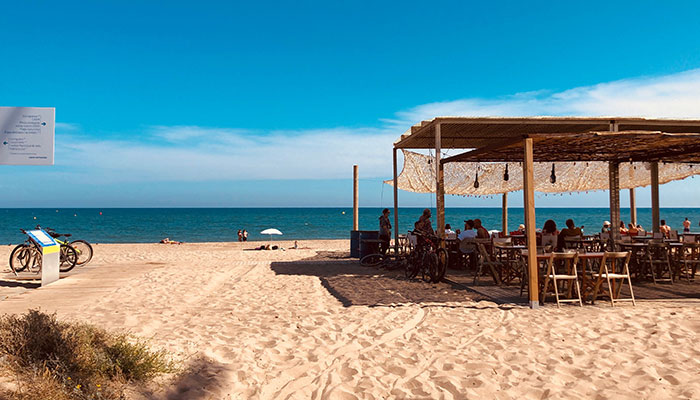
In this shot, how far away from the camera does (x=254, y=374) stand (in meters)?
3.40

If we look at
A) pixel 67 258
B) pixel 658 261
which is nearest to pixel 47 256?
pixel 67 258

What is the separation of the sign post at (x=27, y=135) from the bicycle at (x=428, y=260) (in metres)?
5.47

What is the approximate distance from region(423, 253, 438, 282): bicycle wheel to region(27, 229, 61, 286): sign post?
576 cm

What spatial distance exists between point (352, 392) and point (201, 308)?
3.09 m

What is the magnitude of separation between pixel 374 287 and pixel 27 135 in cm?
493

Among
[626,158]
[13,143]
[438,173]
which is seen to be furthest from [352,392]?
[626,158]

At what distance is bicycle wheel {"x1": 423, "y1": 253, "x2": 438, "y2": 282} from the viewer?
7.25 m

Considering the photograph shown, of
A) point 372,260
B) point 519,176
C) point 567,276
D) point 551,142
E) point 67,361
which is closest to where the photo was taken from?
point 67,361

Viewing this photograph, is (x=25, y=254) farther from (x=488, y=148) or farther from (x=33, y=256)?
(x=488, y=148)

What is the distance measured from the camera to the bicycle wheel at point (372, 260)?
9688 millimetres

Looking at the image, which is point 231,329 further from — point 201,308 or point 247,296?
point 247,296

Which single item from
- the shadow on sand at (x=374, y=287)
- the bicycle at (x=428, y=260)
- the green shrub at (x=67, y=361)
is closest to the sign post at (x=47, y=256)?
the shadow on sand at (x=374, y=287)

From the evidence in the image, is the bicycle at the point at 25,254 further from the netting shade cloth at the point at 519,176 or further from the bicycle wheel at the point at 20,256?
the netting shade cloth at the point at 519,176

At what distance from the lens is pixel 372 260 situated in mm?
9906
